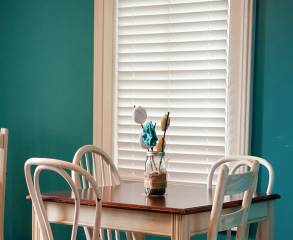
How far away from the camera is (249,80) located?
3.54 meters

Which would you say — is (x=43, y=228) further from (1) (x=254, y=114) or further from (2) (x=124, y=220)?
(1) (x=254, y=114)

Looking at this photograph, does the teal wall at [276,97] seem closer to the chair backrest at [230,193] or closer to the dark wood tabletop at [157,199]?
the dark wood tabletop at [157,199]

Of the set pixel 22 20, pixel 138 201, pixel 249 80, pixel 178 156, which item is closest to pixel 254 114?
pixel 249 80

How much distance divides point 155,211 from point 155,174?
15.0 inches

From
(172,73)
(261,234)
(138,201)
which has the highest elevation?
(172,73)

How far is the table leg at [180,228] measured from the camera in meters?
2.41

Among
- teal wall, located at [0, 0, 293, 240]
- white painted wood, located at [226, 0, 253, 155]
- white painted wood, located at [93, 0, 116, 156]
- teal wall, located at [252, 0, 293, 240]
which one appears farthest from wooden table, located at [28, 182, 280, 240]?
teal wall, located at [0, 0, 293, 240]

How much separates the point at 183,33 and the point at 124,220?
60.3 inches

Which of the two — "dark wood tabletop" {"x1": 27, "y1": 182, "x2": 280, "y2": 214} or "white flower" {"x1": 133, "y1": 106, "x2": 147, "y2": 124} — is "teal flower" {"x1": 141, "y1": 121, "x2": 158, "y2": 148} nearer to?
"white flower" {"x1": 133, "y1": 106, "x2": 147, "y2": 124}

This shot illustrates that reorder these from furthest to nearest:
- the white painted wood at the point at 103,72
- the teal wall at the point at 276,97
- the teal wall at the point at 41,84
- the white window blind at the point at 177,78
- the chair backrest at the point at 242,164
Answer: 1. the teal wall at the point at 41,84
2. the white painted wood at the point at 103,72
3. the white window blind at the point at 177,78
4. the teal wall at the point at 276,97
5. the chair backrest at the point at 242,164

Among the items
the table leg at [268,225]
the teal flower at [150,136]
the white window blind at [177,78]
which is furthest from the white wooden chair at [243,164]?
the teal flower at [150,136]

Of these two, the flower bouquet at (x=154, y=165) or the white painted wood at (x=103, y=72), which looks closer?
the flower bouquet at (x=154, y=165)

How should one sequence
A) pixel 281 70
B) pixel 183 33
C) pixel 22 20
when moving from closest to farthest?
pixel 281 70, pixel 183 33, pixel 22 20

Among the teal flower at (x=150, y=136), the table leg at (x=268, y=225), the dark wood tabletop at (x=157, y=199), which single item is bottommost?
the table leg at (x=268, y=225)
